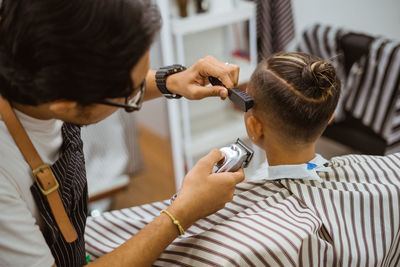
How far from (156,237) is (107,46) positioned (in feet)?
1.42

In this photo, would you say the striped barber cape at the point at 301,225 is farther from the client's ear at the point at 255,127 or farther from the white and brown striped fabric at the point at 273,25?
the white and brown striped fabric at the point at 273,25

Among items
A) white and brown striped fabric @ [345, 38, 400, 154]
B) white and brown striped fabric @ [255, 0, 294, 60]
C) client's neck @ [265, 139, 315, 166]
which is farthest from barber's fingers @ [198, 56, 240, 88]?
white and brown striped fabric @ [255, 0, 294, 60]

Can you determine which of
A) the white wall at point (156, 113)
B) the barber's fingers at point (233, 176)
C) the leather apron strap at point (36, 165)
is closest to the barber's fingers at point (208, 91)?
the barber's fingers at point (233, 176)

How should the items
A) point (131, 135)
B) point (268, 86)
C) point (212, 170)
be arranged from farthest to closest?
point (131, 135), point (268, 86), point (212, 170)

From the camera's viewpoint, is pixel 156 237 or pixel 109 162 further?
pixel 109 162

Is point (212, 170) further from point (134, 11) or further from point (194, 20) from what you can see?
point (194, 20)

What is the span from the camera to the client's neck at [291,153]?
1.13 m

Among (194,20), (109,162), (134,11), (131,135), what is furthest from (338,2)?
(134,11)

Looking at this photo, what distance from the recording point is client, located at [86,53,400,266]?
0.89m

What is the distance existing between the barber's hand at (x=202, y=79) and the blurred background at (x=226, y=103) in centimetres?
80

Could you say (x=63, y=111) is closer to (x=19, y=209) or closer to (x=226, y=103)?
(x=19, y=209)

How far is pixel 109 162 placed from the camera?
220 centimetres

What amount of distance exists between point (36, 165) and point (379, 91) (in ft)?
6.30

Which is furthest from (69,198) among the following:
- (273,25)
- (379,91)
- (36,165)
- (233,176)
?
(273,25)
